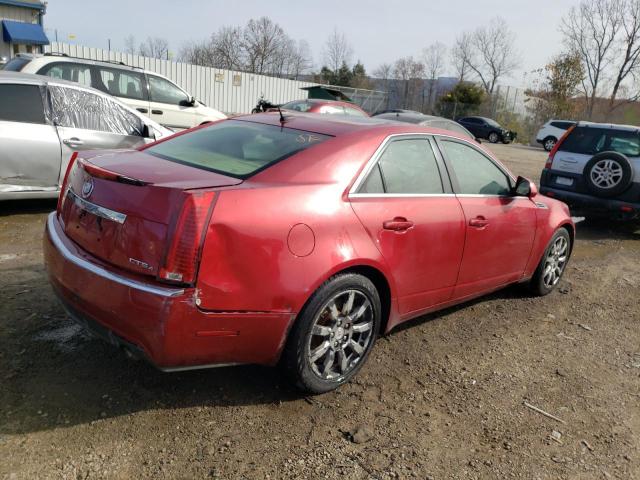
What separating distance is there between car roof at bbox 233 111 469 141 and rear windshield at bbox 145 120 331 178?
85 millimetres

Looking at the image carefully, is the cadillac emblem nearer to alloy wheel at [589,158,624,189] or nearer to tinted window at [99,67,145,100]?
alloy wheel at [589,158,624,189]

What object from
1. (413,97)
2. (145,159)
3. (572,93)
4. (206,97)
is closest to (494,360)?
(145,159)

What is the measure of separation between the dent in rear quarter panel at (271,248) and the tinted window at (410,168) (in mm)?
507

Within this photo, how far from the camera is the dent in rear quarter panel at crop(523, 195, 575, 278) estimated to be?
15.1 ft

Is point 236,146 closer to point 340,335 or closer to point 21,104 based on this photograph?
point 340,335

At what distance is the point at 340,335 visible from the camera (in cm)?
304

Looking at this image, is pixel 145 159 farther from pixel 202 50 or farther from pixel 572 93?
pixel 202 50

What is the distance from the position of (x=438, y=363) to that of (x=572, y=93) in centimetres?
4032

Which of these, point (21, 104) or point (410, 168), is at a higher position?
point (410, 168)

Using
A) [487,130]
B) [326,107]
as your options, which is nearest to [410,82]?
[487,130]

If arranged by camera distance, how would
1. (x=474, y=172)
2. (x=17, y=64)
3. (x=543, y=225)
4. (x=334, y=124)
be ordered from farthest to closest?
(x=17, y=64) < (x=543, y=225) < (x=474, y=172) < (x=334, y=124)

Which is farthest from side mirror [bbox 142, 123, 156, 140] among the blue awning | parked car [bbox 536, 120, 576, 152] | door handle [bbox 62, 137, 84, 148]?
parked car [bbox 536, 120, 576, 152]

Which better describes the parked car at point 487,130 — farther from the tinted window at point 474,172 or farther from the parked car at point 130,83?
the tinted window at point 474,172

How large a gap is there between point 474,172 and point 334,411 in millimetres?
2104
